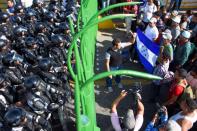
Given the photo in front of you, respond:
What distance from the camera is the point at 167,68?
6.46 metres

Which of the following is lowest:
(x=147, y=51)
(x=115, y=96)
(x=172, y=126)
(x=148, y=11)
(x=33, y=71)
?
(x=115, y=96)

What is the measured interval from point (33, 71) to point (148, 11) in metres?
4.42

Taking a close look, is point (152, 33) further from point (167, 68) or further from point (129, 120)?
point (129, 120)

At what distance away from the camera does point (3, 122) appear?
16.9ft

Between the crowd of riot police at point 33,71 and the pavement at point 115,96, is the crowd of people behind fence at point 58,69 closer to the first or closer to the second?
the crowd of riot police at point 33,71

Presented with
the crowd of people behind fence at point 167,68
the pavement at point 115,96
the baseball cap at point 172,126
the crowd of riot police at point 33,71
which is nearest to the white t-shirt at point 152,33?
the crowd of people behind fence at point 167,68

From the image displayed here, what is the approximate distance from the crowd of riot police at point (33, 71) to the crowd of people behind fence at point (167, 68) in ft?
4.00

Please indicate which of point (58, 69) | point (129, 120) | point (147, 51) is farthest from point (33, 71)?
point (147, 51)

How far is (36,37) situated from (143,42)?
9.47 feet

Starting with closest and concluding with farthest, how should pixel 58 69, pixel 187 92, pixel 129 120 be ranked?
pixel 129 120 < pixel 187 92 < pixel 58 69

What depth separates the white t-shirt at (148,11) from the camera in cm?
910

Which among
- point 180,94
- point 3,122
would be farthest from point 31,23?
point 180,94

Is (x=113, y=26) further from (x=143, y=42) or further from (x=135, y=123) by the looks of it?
(x=135, y=123)

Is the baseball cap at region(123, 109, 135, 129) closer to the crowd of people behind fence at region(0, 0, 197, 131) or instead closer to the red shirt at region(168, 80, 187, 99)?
the crowd of people behind fence at region(0, 0, 197, 131)
